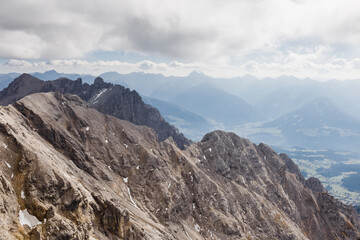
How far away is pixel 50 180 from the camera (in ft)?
207

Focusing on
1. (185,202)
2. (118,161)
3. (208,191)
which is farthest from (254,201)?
(118,161)

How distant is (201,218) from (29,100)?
97.1 meters

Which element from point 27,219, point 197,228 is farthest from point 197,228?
point 27,219

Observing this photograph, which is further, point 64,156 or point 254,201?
point 254,201

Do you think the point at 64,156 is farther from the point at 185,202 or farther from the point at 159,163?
the point at 185,202

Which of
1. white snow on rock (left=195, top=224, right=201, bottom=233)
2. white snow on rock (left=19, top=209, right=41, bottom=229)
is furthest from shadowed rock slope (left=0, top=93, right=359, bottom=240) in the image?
white snow on rock (left=195, top=224, right=201, bottom=233)

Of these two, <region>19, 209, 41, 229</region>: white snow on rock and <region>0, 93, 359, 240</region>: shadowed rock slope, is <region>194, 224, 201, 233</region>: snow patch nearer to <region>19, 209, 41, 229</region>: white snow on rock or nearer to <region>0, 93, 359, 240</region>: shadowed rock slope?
<region>0, 93, 359, 240</region>: shadowed rock slope

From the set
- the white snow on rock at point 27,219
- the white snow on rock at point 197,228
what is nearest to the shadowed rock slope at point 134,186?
the white snow on rock at point 27,219

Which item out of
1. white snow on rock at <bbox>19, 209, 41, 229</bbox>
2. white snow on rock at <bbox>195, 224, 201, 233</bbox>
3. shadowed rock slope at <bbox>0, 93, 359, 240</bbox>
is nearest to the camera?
white snow on rock at <bbox>19, 209, 41, 229</bbox>

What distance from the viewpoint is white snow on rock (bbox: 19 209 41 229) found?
53125 millimetres

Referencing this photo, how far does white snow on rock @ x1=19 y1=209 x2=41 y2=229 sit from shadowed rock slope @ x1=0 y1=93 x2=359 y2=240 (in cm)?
31

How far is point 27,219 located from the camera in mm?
54250

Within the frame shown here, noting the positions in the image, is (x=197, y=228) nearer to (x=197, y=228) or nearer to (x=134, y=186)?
(x=197, y=228)

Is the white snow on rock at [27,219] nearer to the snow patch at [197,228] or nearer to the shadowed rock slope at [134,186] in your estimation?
the shadowed rock slope at [134,186]
